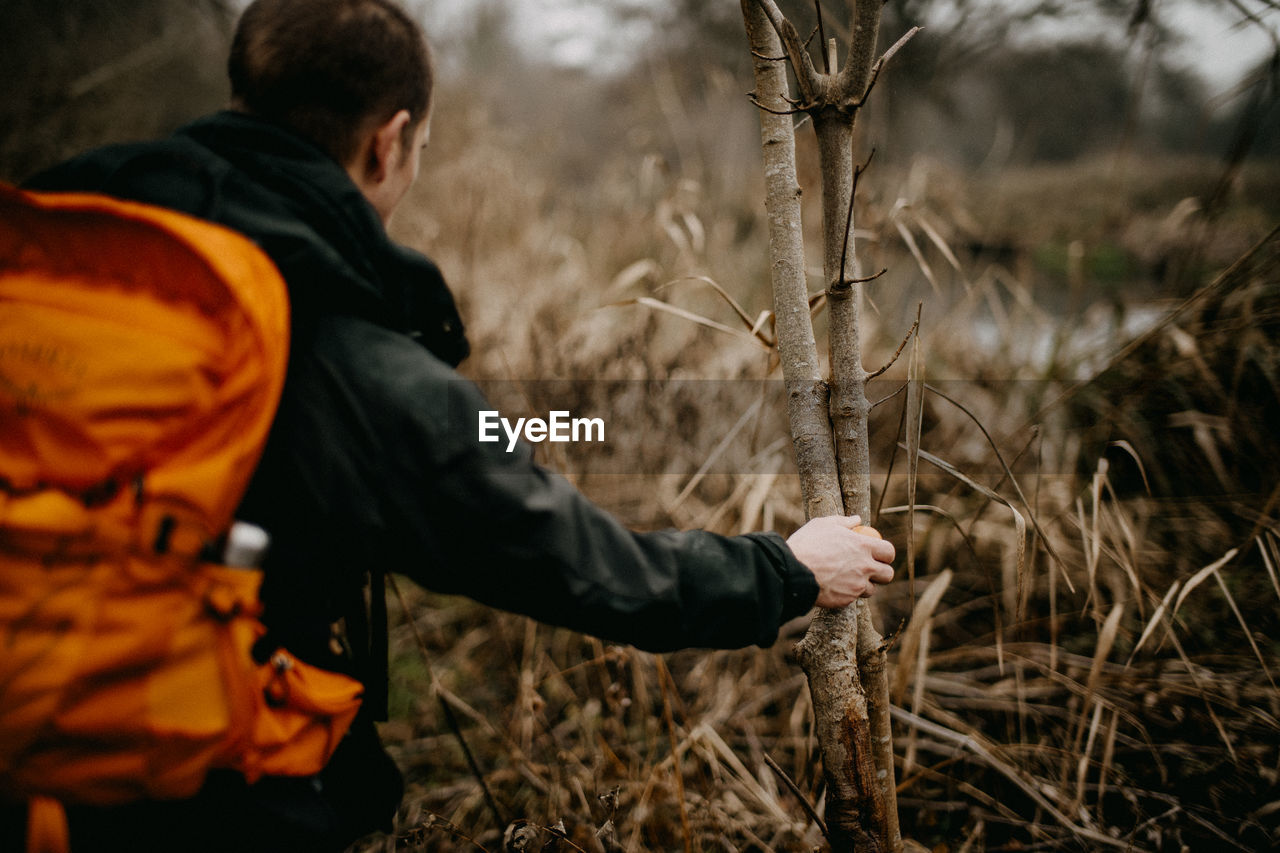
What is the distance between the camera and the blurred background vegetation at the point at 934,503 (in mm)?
1473

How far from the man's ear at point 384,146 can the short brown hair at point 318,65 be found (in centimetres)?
2

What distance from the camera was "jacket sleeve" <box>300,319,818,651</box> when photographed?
80cm

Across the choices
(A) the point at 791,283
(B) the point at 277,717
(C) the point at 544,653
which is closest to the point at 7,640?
(B) the point at 277,717

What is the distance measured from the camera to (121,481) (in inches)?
27.0

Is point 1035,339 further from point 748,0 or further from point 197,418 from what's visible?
point 197,418

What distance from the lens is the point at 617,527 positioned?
0.90 meters

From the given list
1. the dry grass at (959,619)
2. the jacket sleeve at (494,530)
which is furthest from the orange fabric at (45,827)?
the dry grass at (959,619)

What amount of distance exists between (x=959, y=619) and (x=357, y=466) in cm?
207

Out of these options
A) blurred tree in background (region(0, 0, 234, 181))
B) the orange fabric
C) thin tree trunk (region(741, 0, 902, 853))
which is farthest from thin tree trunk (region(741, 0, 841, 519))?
blurred tree in background (region(0, 0, 234, 181))

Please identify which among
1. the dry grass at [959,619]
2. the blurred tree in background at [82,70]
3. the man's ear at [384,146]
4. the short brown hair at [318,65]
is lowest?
the dry grass at [959,619]

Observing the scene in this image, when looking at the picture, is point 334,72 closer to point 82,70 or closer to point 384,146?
point 384,146

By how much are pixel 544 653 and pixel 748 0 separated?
190 centimetres

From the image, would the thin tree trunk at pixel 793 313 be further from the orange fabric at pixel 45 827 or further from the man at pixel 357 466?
the orange fabric at pixel 45 827

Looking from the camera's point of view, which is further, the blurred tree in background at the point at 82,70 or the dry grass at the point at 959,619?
the blurred tree in background at the point at 82,70
